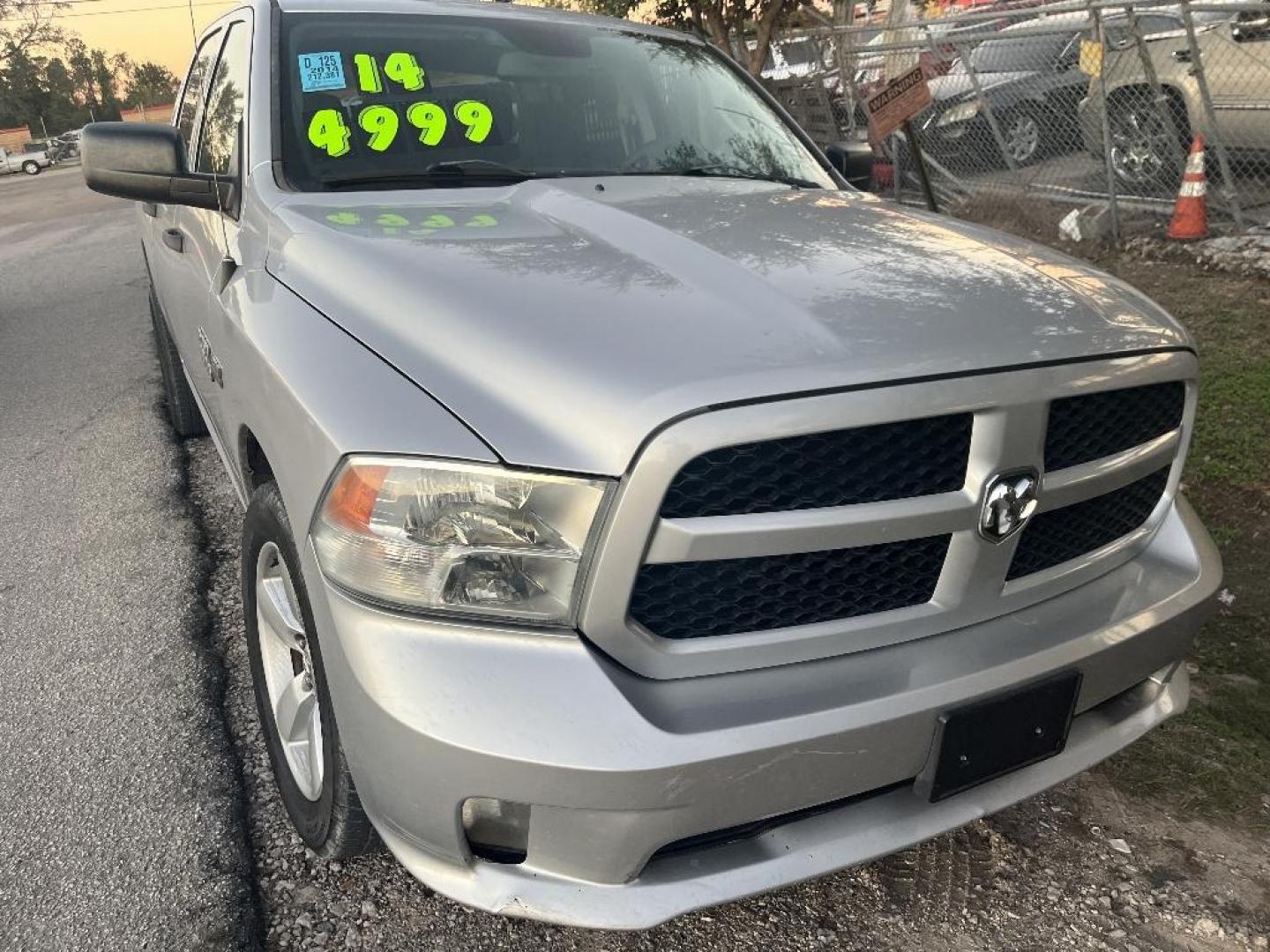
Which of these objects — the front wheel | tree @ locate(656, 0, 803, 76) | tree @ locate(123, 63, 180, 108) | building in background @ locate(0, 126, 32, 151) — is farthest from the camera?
tree @ locate(123, 63, 180, 108)

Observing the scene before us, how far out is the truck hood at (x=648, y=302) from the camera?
1.54m

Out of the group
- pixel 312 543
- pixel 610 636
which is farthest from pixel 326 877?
pixel 610 636

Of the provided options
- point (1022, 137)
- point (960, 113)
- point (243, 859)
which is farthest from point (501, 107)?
point (960, 113)

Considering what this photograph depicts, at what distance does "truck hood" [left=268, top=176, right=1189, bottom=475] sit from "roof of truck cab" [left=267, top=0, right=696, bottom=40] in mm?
803

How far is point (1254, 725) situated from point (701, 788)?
196 centimetres

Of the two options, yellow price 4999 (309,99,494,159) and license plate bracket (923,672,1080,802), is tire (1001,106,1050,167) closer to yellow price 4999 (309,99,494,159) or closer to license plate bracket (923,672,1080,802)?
yellow price 4999 (309,99,494,159)

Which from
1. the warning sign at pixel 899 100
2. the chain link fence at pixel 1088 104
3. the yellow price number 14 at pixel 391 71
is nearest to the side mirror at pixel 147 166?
the yellow price number 14 at pixel 391 71

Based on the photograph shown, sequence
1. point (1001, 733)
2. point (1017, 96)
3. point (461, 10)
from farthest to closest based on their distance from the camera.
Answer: point (1017, 96)
point (461, 10)
point (1001, 733)

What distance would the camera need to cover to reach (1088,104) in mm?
7609

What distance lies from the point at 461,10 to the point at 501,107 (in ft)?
1.67

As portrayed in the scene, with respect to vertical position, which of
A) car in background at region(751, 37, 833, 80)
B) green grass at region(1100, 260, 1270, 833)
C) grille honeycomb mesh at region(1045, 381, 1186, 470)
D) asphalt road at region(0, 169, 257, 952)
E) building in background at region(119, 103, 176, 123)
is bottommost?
green grass at region(1100, 260, 1270, 833)

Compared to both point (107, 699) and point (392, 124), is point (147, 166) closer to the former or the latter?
point (392, 124)

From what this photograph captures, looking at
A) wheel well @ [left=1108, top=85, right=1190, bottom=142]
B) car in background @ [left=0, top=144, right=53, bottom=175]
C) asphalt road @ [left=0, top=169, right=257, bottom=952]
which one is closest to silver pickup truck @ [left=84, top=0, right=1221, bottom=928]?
asphalt road @ [left=0, top=169, right=257, bottom=952]

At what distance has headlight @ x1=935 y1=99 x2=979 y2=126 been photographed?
8.64 m
